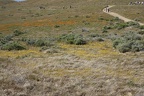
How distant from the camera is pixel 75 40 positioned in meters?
19.7

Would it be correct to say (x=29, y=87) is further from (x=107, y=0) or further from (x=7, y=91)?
(x=107, y=0)

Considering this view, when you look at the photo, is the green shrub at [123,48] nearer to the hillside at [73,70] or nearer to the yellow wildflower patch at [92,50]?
the hillside at [73,70]

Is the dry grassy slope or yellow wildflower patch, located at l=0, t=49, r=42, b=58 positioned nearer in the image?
yellow wildflower patch, located at l=0, t=49, r=42, b=58

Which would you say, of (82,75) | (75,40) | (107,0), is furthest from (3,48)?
(107,0)

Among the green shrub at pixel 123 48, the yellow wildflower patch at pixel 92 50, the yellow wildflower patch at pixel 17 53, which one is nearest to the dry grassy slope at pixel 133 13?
the yellow wildflower patch at pixel 92 50

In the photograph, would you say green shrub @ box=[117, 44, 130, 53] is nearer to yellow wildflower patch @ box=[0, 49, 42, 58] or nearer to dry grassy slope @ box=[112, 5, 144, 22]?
yellow wildflower patch @ box=[0, 49, 42, 58]

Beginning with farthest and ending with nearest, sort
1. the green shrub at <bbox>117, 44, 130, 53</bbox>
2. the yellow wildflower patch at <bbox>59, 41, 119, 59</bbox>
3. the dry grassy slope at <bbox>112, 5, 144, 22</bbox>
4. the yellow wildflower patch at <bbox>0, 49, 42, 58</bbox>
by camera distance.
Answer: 1. the dry grassy slope at <bbox>112, 5, 144, 22</bbox>
2. the green shrub at <bbox>117, 44, 130, 53</bbox>
3. the yellow wildflower patch at <bbox>59, 41, 119, 59</bbox>
4. the yellow wildflower patch at <bbox>0, 49, 42, 58</bbox>

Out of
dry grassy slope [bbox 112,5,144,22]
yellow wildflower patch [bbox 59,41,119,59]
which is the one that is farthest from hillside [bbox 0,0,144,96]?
dry grassy slope [bbox 112,5,144,22]

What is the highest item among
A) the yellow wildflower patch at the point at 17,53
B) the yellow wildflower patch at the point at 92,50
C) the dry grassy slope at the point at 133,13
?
the yellow wildflower patch at the point at 17,53

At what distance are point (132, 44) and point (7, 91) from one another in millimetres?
9913

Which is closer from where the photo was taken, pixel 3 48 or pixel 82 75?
pixel 82 75

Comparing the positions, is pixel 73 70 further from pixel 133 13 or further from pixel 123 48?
pixel 133 13

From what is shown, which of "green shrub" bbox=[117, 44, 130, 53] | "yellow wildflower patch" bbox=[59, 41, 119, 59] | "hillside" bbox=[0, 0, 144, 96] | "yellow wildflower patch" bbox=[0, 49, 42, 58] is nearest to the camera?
"hillside" bbox=[0, 0, 144, 96]

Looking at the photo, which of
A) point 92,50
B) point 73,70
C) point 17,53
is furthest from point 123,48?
point 17,53
